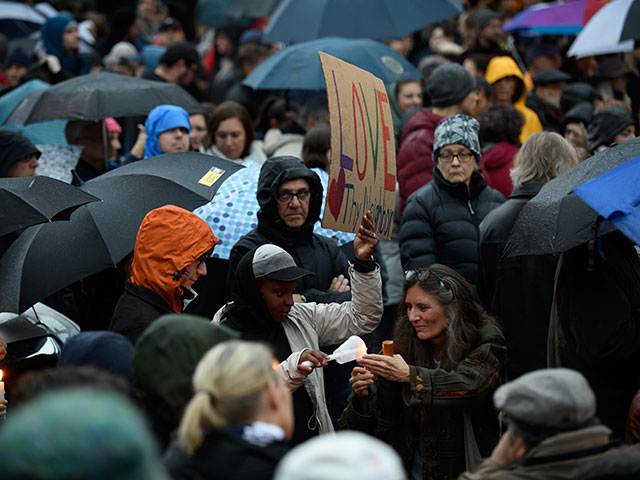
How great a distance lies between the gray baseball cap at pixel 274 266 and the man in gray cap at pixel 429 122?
2.58m

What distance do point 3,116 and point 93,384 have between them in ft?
20.9


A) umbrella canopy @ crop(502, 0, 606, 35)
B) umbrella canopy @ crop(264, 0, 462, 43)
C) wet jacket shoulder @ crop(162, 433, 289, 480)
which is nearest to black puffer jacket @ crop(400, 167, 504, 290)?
umbrella canopy @ crop(264, 0, 462, 43)

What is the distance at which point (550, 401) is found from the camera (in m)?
3.01

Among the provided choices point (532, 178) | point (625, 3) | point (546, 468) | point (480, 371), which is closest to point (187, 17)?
point (625, 3)

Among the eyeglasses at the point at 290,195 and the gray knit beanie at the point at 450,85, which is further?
the gray knit beanie at the point at 450,85

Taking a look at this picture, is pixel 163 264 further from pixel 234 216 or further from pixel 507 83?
pixel 507 83

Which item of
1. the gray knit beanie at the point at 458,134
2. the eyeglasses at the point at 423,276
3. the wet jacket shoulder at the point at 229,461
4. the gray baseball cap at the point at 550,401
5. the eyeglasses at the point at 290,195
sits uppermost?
the gray knit beanie at the point at 458,134

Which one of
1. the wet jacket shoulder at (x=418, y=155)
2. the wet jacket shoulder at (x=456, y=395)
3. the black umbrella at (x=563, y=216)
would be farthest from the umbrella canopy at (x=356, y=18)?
the wet jacket shoulder at (x=456, y=395)

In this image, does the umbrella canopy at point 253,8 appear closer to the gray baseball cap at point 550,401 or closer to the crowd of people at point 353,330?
the crowd of people at point 353,330

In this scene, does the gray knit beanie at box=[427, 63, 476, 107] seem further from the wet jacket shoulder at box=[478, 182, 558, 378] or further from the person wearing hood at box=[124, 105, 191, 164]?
the person wearing hood at box=[124, 105, 191, 164]

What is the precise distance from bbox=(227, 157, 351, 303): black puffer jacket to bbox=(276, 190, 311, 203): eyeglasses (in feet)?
0.11

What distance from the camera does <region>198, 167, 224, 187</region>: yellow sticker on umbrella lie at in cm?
548

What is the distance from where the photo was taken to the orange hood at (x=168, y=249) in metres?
4.38

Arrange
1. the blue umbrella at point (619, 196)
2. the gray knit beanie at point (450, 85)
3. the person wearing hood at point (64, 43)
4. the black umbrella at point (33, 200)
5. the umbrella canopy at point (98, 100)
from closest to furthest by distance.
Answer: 1. the blue umbrella at point (619, 196)
2. the black umbrella at point (33, 200)
3. the gray knit beanie at point (450, 85)
4. the umbrella canopy at point (98, 100)
5. the person wearing hood at point (64, 43)
